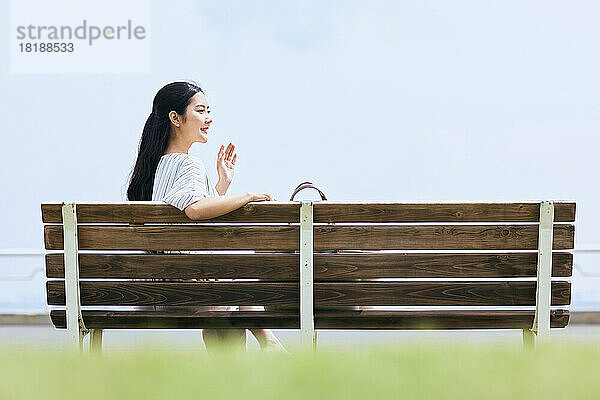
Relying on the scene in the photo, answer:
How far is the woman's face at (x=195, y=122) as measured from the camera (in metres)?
3.28

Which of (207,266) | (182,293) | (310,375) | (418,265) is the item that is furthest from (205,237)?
(310,375)

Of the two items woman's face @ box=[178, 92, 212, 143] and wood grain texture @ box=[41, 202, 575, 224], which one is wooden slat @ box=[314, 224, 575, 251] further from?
woman's face @ box=[178, 92, 212, 143]

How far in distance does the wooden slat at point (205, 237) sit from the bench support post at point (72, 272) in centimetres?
11

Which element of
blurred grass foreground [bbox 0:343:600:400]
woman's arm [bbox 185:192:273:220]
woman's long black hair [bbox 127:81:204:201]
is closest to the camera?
blurred grass foreground [bbox 0:343:600:400]

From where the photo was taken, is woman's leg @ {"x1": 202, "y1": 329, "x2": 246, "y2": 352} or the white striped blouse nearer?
the white striped blouse

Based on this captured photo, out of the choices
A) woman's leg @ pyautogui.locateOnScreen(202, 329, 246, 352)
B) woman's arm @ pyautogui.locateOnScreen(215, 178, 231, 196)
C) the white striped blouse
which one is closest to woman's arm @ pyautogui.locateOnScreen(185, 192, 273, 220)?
the white striped blouse

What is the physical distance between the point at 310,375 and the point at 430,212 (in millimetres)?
1901

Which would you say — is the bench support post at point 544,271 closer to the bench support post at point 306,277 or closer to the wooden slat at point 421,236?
the wooden slat at point 421,236

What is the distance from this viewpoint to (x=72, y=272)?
9.00 feet

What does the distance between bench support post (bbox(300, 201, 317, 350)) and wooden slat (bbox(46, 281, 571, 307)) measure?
3 cm

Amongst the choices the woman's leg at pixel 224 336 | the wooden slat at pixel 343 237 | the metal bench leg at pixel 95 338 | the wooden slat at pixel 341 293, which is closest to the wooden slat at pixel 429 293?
the wooden slat at pixel 341 293

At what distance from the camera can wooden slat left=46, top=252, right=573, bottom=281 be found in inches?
107

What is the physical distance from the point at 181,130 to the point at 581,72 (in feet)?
61.1

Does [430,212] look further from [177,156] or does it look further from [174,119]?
[174,119]
